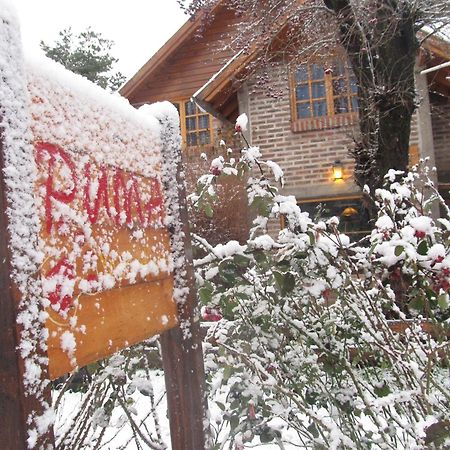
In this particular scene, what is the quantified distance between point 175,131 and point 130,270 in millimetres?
575

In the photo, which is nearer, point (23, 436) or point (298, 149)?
point (23, 436)

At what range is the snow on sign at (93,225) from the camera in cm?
93

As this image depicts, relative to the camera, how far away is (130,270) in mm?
1235

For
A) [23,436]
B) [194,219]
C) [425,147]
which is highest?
[425,147]

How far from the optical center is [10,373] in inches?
30.3

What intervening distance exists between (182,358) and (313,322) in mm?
795

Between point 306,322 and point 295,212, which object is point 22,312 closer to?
point 295,212

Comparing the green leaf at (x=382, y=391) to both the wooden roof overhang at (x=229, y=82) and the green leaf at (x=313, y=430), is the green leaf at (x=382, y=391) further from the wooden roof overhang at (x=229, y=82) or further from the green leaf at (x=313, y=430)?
Answer: the wooden roof overhang at (x=229, y=82)

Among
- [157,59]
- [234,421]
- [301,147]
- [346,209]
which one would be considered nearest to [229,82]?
[301,147]

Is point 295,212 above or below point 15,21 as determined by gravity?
below

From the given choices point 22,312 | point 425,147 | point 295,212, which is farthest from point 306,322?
point 425,147

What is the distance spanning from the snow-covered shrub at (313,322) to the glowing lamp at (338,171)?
6.70 meters

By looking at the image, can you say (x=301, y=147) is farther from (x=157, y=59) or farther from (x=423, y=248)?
(x=423, y=248)

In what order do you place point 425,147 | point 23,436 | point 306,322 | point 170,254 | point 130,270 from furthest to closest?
point 425,147, point 306,322, point 170,254, point 130,270, point 23,436
